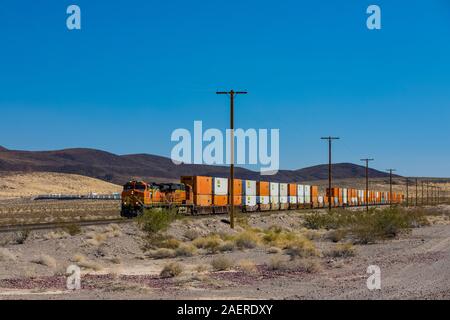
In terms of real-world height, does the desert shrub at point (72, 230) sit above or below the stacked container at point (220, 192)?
below

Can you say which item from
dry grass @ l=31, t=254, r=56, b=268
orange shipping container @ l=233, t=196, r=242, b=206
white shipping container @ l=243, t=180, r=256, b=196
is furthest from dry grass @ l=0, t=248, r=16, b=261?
white shipping container @ l=243, t=180, r=256, b=196

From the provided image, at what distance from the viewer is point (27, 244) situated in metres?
26.1

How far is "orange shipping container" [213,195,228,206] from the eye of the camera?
59156 mm

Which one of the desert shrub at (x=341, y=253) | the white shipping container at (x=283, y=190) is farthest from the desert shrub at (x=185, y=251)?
the white shipping container at (x=283, y=190)

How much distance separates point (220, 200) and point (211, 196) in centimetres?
212

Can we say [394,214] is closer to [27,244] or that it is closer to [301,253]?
[301,253]

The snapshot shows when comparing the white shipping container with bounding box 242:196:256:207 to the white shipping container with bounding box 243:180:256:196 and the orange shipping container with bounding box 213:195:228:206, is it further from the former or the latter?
the orange shipping container with bounding box 213:195:228:206

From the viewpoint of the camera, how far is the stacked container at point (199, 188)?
53906 millimetres

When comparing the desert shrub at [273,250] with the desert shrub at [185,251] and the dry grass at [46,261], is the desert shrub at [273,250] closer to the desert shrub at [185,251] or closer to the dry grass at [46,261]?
the desert shrub at [185,251]

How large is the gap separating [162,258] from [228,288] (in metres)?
10.4

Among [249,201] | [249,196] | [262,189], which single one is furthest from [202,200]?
[262,189]

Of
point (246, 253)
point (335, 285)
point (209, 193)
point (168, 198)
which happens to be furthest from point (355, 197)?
point (335, 285)

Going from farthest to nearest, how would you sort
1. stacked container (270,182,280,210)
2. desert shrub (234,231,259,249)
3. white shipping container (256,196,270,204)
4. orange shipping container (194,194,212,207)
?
stacked container (270,182,280,210), white shipping container (256,196,270,204), orange shipping container (194,194,212,207), desert shrub (234,231,259,249)
